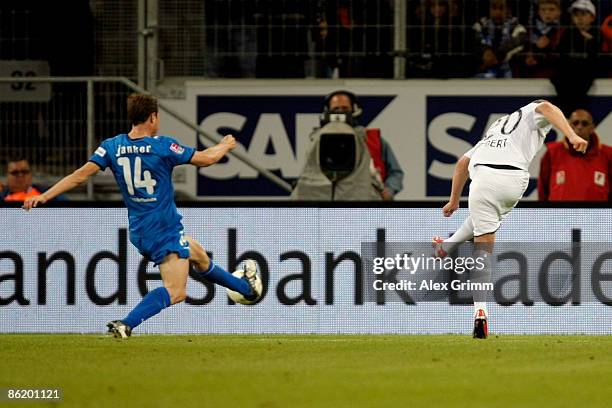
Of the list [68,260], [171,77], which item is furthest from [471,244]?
[171,77]

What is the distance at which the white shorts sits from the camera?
467 inches

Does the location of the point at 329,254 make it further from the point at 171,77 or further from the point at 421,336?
the point at 171,77

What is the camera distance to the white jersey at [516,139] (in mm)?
11758

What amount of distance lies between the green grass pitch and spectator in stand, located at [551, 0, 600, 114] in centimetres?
494

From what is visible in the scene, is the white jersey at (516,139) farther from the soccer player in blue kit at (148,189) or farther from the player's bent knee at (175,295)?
the player's bent knee at (175,295)

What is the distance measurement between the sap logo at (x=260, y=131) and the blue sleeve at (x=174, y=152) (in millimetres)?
6049

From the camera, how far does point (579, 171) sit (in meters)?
15.1

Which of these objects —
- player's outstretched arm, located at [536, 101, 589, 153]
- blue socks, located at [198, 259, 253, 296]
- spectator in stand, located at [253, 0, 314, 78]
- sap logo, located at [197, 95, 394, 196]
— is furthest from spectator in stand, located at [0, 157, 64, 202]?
player's outstretched arm, located at [536, 101, 589, 153]

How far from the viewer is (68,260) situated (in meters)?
13.9

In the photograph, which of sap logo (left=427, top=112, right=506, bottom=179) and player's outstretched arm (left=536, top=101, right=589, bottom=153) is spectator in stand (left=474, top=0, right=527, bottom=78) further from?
player's outstretched arm (left=536, top=101, right=589, bottom=153)

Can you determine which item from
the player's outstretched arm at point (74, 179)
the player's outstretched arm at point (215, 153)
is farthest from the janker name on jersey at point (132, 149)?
the player's outstretched arm at point (215, 153)

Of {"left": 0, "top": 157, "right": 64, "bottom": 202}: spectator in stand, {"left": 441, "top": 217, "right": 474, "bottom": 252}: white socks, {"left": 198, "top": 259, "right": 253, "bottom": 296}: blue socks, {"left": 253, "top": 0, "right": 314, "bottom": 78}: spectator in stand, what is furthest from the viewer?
{"left": 253, "top": 0, "right": 314, "bottom": 78}: spectator in stand

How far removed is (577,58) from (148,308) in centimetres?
772

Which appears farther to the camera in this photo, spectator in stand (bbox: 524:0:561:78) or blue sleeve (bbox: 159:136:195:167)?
spectator in stand (bbox: 524:0:561:78)
